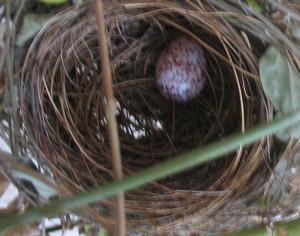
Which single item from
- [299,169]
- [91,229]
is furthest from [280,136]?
[91,229]

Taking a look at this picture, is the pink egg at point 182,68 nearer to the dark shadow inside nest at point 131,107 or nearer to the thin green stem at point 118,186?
the dark shadow inside nest at point 131,107

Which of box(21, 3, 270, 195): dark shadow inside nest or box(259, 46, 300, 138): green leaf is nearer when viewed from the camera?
box(259, 46, 300, 138): green leaf

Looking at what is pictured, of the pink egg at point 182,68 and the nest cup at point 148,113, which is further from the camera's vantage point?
the pink egg at point 182,68

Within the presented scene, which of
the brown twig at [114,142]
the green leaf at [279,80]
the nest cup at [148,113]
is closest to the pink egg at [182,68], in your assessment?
the nest cup at [148,113]

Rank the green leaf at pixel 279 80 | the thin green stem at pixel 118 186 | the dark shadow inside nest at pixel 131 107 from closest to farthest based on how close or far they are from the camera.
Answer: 1. the thin green stem at pixel 118 186
2. the green leaf at pixel 279 80
3. the dark shadow inside nest at pixel 131 107

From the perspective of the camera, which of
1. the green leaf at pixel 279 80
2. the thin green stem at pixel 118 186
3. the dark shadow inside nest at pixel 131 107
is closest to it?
the thin green stem at pixel 118 186

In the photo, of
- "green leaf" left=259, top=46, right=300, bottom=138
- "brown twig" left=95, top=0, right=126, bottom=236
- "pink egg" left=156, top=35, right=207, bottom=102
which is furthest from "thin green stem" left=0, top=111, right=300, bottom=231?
"pink egg" left=156, top=35, right=207, bottom=102

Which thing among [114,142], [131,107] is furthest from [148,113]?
[114,142]

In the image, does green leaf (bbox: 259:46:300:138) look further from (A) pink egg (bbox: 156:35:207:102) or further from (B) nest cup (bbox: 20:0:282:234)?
(A) pink egg (bbox: 156:35:207:102)
